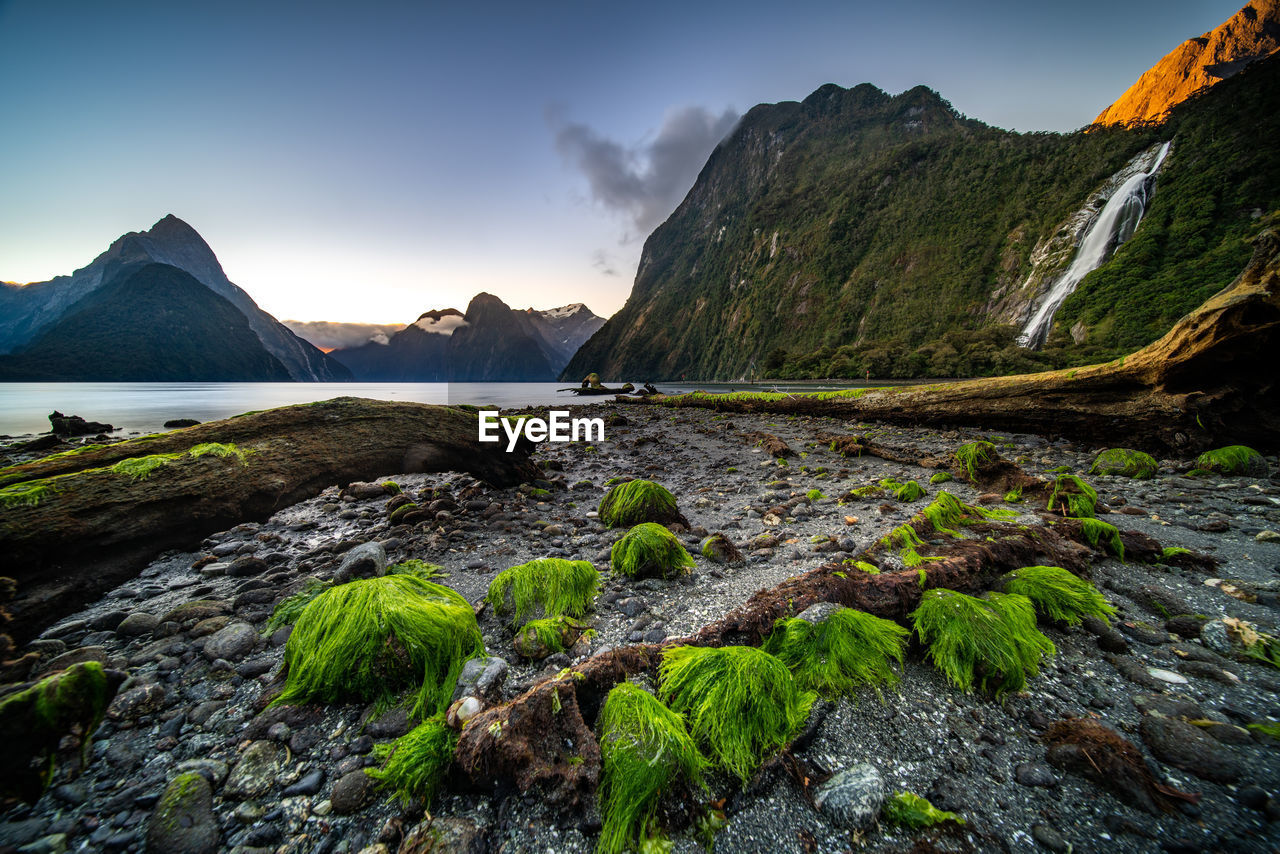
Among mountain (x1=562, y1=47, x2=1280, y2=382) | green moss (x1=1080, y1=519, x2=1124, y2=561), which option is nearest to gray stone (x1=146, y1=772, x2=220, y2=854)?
green moss (x1=1080, y1=519, x2=1124, y2=561)

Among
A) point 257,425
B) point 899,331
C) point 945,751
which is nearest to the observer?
point 945,751

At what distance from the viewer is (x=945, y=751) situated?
189cm

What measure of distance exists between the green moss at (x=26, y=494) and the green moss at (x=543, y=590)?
3.59 meters

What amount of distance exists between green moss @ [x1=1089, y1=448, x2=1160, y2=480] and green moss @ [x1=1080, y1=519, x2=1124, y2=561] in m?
3.84

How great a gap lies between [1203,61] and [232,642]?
29058 centimetres

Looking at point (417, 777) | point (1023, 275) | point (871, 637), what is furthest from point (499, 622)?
point (1023, 275)

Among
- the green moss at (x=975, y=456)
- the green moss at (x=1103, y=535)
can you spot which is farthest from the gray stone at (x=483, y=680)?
the green moss at (x=975, y=456)

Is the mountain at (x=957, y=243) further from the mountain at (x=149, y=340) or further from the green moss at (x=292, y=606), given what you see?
the mountain at (x=149, y=340)

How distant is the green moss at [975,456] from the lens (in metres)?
5.82

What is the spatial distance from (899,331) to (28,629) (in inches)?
3085

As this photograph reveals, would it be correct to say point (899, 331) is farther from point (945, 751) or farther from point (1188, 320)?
point (945, 751)

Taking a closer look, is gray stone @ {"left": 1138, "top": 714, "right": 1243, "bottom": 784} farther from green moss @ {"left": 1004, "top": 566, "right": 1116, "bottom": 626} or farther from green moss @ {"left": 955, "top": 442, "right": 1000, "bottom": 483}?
green moss @ {"left": 955, "top": 442, "right": 1000, "bottom": 483}

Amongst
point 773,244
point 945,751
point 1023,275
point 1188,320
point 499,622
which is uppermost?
point 773,244

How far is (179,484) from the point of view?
13.3ft
